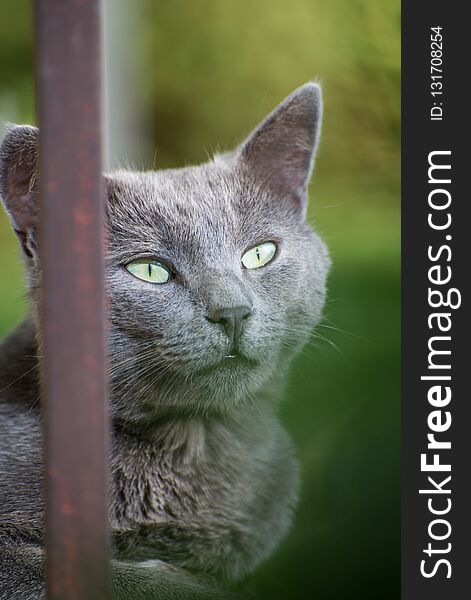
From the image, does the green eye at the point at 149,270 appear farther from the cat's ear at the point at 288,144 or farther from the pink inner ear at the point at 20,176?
the cat's ear at the point at 288,144

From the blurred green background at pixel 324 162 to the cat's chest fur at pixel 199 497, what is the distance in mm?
129

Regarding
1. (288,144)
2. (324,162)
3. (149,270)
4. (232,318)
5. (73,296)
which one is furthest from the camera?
(324,162)

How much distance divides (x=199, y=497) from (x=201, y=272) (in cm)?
44

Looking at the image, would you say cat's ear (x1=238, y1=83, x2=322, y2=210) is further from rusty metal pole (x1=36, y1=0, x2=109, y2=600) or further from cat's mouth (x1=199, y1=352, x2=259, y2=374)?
rusty metal pole (x1=36, y1=0, x2=109, y2=600)

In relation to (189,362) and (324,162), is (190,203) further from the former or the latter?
(324,162)

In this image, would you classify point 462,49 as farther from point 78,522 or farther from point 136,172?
point 78,522

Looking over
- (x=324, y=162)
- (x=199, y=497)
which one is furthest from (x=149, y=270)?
(x=324, y=162)

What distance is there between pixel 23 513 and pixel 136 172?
742mm

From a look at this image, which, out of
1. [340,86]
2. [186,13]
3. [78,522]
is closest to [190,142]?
[186,13]

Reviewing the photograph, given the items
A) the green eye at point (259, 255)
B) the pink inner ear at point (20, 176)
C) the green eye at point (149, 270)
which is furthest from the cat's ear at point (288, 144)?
the pink inner ear at point (20, 176)

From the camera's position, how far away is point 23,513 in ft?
4.49

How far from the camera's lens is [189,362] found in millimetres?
1338

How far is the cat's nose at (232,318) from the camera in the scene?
4.25ft

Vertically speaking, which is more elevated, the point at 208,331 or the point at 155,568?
the point at 208,331
